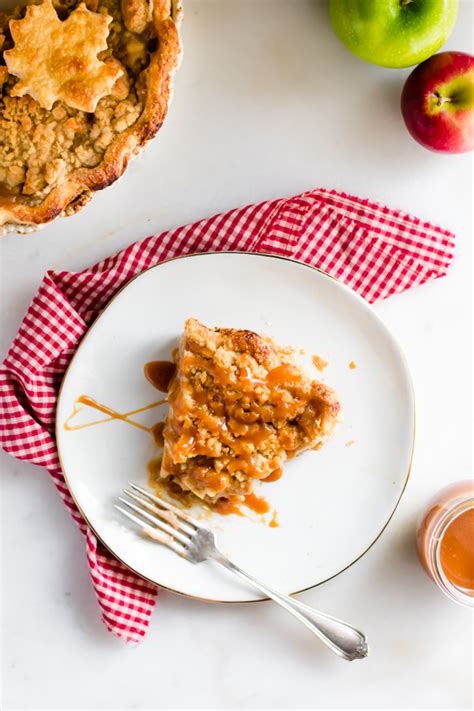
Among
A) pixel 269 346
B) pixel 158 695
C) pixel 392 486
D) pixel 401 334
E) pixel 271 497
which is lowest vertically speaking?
pixel 158 695

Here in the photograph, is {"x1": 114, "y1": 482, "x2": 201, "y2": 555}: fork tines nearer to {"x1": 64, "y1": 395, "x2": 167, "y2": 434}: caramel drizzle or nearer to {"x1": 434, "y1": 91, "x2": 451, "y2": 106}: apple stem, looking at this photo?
{"x1": 64, "y1": 395, "x2": 167, "y2": 434}: caramel drizzle

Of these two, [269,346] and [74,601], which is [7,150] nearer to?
[269,346]

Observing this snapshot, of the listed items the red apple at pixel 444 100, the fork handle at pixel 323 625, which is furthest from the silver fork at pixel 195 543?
the red apple at pixel 444 100

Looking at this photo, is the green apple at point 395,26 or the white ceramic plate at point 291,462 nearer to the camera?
the green apple at point 395,26

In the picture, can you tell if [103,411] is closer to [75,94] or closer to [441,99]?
[75,94]

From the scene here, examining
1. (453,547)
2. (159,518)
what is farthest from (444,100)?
(159,518)

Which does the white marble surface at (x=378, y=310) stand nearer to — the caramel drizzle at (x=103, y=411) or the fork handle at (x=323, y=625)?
the fork handle at (x=323, y=625)

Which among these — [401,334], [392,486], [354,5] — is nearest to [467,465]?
[392,486]
